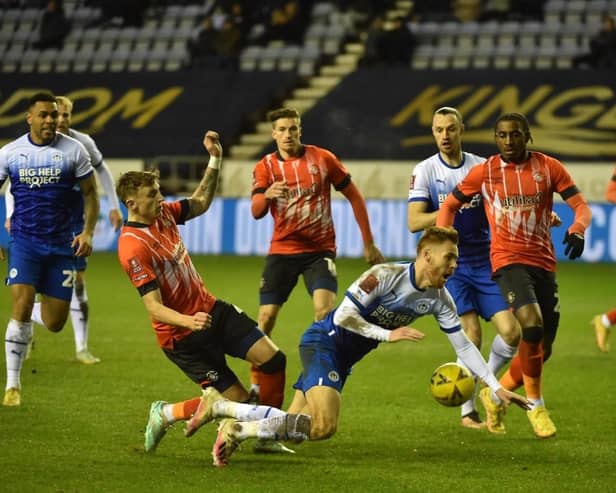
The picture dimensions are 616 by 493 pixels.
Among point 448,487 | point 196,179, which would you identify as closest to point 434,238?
point 448,487

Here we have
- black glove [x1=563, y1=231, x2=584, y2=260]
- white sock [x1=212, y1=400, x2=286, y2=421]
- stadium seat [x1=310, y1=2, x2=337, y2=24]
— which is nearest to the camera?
white sock [x1=212, y1=400, x2=286, y2=421]

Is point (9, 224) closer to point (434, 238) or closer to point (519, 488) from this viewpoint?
point (434, 238)

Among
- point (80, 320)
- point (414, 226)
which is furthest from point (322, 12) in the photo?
point (414, 226)

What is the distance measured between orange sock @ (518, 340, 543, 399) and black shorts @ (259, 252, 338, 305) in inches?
70.0

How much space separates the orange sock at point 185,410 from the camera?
23.4ft

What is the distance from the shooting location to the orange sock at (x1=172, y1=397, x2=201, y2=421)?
714 centimetres

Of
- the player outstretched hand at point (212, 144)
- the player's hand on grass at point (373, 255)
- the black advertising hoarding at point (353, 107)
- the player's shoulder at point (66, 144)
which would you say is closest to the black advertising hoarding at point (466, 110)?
the black advertising hoarding at point (353, 107)

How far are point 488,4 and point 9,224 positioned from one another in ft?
59.7

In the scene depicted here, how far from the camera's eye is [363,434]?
795 cm

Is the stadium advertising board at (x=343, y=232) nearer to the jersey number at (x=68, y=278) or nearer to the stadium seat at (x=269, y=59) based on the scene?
the stadium seat at (x=269, y=59)

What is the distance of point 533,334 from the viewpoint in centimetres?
793

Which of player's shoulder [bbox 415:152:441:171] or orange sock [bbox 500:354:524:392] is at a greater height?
player's shoulder [bbox 415:152:441:171]

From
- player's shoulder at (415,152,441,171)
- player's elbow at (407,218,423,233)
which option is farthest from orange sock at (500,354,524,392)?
player's shoulder at (415,152,441,171)

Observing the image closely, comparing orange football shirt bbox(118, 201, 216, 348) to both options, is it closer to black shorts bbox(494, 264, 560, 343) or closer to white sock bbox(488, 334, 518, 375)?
black shorts bbox(494, 264, 560, 343)
